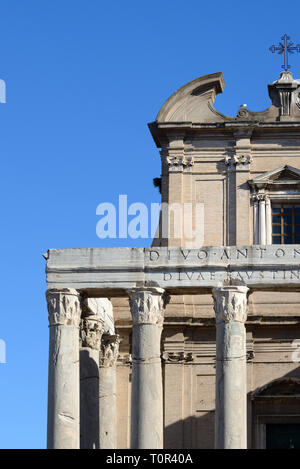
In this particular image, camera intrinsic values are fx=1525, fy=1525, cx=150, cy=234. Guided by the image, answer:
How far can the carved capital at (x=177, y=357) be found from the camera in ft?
171

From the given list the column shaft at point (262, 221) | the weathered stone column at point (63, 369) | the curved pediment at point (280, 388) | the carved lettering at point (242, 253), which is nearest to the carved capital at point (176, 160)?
the column shaft at point (262, 221)

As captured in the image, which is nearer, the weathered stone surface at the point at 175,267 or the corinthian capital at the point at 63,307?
the corinthian capital at the point at 63,307

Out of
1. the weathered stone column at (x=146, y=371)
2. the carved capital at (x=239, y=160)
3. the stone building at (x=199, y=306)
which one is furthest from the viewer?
the carved capital at (x=239, y=160)

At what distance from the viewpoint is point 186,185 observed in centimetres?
5403

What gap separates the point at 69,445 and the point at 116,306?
8788mm

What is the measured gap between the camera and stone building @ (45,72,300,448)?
149ft

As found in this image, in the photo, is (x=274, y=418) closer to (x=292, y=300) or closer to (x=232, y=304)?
(x=292, y=300)

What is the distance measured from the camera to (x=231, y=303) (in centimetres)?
4544

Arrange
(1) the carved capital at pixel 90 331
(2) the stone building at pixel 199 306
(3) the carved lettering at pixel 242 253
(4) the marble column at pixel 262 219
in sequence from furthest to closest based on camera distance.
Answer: (4) the marble column at pixel 262 219 → (1) the carved capital at pixel 90 331 → (3) the carved lettering at pixel 242 253 → (2) the stone building at pixel 199 306

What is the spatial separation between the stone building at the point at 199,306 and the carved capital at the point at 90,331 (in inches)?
1.8

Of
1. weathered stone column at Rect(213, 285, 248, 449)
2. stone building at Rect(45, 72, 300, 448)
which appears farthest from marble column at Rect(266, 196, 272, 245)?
weathered stone column at Rect(213, 285, 248, 449)

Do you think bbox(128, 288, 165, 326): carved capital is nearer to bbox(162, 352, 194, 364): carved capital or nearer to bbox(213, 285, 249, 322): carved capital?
bbox(213, 285, 249, 322): carved capital

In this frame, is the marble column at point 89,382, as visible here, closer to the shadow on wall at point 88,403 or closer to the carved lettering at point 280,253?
the shadow on wall at point 88,403

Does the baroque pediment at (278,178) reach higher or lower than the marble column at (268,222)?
higher
